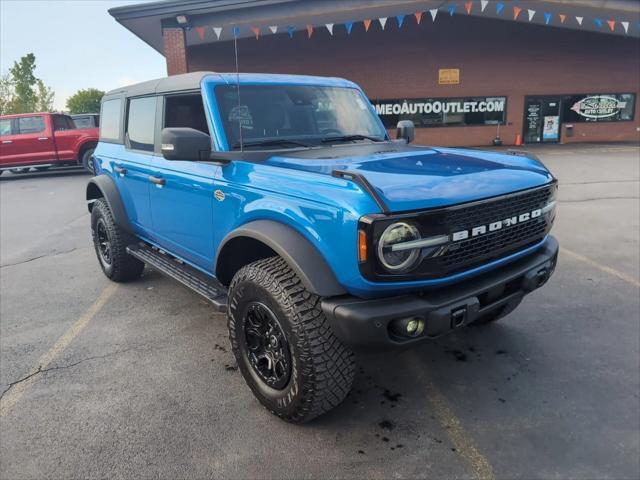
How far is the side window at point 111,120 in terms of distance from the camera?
486cm

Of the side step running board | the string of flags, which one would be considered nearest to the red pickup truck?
the string of flags

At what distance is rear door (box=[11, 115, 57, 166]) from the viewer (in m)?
14.5

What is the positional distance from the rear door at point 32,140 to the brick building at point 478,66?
16.0 feet

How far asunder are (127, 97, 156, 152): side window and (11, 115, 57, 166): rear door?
11.9m

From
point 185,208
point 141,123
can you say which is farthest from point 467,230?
point 141,123

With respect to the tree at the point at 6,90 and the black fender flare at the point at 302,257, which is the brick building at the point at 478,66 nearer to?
the black fender flare at the point at 302,257

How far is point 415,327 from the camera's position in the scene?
2.32 metres

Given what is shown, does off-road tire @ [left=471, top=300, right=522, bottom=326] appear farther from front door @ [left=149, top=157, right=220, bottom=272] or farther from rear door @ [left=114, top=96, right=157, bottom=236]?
rear door @ [left=114, top=96, right=157, bottom=236]

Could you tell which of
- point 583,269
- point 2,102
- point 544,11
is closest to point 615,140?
point 544,11

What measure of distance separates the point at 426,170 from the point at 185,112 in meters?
1.99

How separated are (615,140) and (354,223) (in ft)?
79.0

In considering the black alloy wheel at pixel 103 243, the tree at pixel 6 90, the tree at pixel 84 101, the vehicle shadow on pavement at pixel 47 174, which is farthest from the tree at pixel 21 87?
the black alloy wheel at pixel 103 243

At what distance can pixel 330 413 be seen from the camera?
2.83 meters

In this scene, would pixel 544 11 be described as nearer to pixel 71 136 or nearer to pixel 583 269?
pixel 583 269
